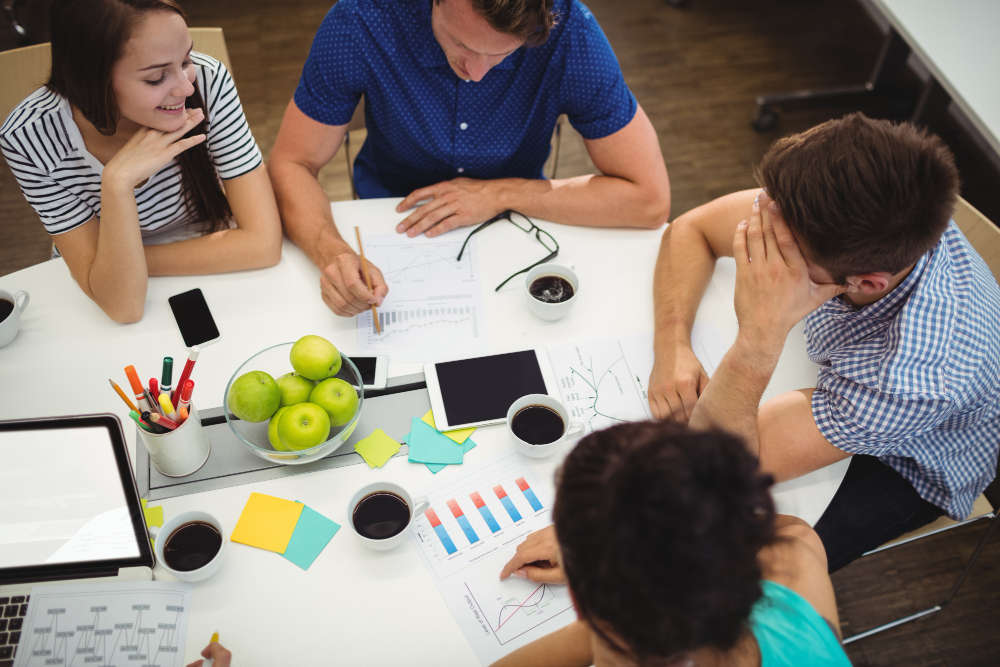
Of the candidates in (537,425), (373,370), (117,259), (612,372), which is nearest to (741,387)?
(612,372)

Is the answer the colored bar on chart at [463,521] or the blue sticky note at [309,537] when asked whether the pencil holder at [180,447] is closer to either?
the blue sticky note at [309,537]

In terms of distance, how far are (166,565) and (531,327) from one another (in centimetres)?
75

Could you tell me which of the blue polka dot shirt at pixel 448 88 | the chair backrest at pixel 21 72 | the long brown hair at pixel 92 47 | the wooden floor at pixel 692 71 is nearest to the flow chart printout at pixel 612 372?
the blue polka dot shirt at pixel 448 88

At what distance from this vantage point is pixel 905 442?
4.17 feet

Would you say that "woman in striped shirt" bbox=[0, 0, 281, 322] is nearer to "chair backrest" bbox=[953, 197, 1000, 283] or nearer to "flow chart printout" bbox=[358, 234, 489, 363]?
"flow chart printout" bbox=[358, 234, 489, 363]

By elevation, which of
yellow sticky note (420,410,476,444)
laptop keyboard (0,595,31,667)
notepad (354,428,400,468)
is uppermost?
yellow sticky note (420,410,476,444)

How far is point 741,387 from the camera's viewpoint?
1.17 metres

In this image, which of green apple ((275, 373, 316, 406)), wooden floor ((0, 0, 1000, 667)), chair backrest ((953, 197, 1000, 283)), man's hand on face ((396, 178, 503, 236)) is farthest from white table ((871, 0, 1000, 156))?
green apple ((275, 373, 316, 406))

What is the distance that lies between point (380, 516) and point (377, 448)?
0.14m

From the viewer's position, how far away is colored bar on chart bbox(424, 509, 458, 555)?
42.8 inches

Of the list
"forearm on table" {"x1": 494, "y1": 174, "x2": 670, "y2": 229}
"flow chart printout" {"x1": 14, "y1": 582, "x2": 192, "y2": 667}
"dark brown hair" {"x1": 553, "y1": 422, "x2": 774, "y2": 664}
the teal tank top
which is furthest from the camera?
"forearm on table" {"x1": 494, "y1": 174, "x2": 670, "y2": 229}

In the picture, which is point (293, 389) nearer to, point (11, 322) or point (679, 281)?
point (11, 322)

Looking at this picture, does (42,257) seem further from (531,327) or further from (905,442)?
(905,442)

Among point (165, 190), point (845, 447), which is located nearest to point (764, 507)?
point (845, 447)
